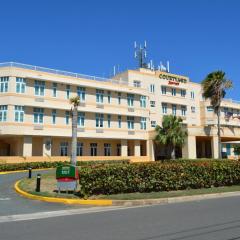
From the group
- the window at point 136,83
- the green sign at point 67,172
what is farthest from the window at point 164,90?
the green sign at point 67,172

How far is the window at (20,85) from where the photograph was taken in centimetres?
4281

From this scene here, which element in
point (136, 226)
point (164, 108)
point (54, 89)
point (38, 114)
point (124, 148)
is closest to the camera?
point (136, 226)

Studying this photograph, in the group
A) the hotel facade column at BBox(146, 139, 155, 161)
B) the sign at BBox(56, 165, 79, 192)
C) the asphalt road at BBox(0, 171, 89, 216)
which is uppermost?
the hotel facade column at BBox(146, 139, 155, 161)

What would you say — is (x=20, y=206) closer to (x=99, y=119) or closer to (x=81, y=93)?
(x=81, y=93)

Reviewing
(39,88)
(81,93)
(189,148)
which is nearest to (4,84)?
(39,88)

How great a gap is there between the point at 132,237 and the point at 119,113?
43.0 m

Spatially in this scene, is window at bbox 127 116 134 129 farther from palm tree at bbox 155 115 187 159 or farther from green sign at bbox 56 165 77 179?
green sign at bbox 56 165 77 179

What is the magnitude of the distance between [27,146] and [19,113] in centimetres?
392

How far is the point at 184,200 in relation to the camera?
16.8 meters

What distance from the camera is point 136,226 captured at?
9922 mm

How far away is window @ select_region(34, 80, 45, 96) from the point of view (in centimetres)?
4447

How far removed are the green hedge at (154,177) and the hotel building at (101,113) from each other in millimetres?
26921

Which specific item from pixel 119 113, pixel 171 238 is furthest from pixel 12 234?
pixel 119 113

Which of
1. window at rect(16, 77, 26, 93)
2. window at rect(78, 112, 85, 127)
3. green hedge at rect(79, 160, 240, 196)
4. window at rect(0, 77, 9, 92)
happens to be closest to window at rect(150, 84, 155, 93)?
window at rect(78, 112, 85, 127)
